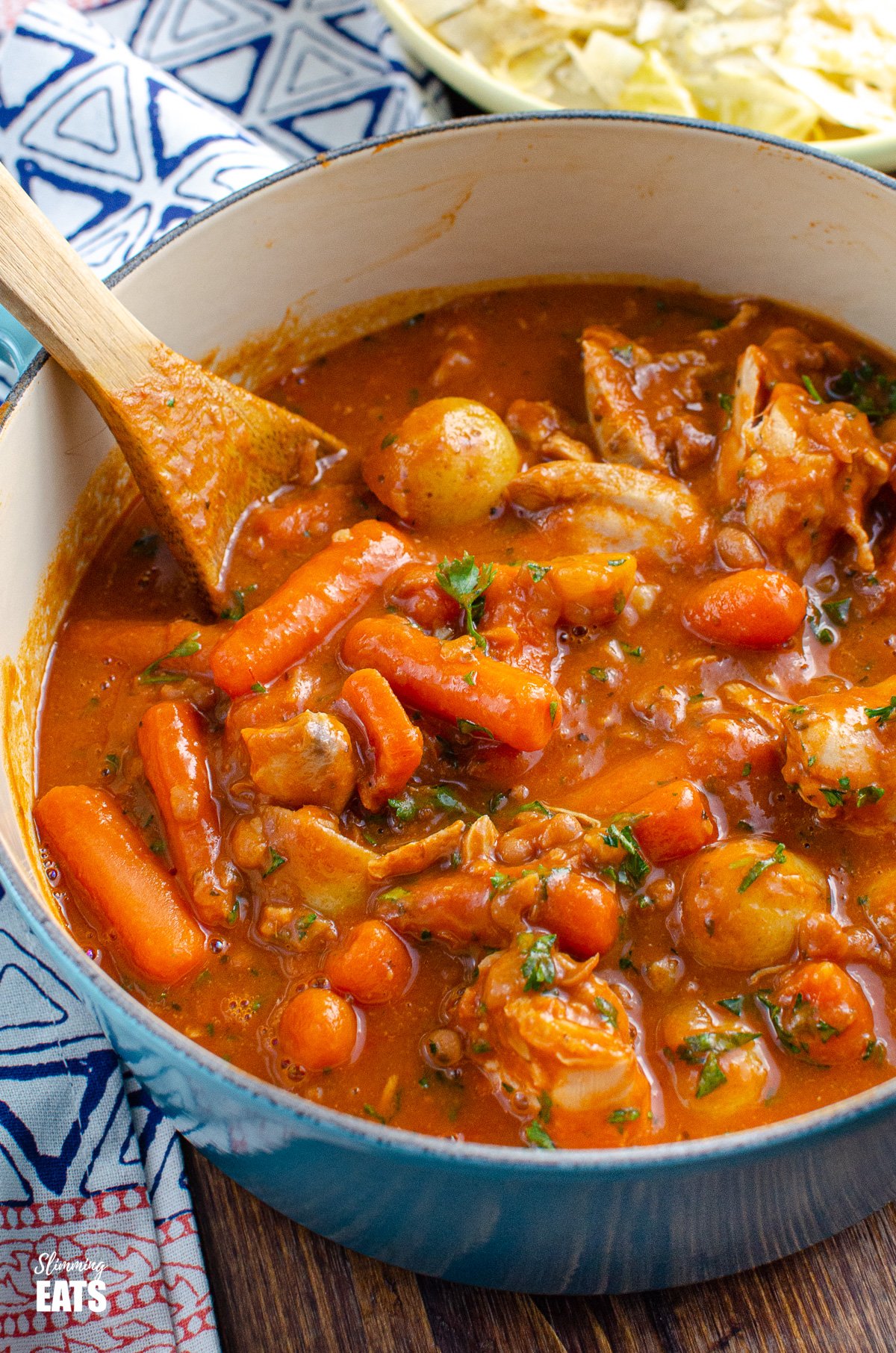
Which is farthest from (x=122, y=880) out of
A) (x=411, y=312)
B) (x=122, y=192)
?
(x=122, y=192)

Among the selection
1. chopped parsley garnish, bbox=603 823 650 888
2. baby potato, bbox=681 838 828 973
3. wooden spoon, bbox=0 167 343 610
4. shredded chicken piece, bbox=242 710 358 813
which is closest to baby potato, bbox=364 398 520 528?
wooden spoon, bbox=0 167 343 610

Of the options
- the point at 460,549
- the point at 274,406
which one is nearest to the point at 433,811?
the point at 460,549

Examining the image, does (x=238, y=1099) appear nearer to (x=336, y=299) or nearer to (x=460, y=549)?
(x=460, y=549)

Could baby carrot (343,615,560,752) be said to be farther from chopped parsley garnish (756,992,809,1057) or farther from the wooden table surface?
the wooden table surface

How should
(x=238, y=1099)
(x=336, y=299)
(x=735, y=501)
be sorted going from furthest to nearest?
(x=336, y=299) → (x=735, y=501) → (x=238, y=1099)

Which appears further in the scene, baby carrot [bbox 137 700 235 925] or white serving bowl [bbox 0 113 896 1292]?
baby carrot [bbox 137 700 235 925]

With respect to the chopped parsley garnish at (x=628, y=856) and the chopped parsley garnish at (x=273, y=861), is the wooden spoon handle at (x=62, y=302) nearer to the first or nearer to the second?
the chopped parsley garnish at (x=273, y=861)
